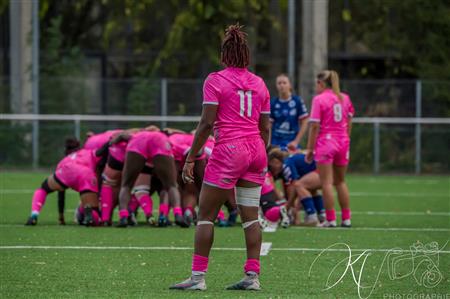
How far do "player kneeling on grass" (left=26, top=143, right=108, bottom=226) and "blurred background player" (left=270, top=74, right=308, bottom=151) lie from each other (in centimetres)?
263

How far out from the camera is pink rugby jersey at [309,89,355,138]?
48.3ft

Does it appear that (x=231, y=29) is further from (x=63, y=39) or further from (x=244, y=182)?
(x=63, y=39)

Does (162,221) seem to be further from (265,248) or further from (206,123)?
(206,123)

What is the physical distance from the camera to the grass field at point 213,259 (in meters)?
9.04

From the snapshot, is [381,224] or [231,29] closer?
[231,29]

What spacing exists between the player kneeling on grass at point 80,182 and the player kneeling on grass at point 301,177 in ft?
7.64

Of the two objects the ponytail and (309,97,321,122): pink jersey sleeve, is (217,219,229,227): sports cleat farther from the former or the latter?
the ponytail

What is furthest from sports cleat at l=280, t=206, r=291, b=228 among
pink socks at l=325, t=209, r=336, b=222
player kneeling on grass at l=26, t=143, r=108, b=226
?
player kneeling on grass at l=26, t=143, r=108, b=226

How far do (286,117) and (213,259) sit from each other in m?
5.44

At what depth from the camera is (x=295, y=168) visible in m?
15.9

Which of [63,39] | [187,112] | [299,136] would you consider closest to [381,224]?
[299,136]

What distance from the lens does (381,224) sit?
15688mm

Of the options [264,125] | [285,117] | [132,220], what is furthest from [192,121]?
[264,125]

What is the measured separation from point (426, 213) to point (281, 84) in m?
3.31
